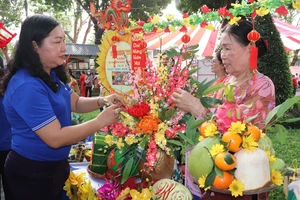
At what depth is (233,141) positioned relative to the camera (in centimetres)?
86

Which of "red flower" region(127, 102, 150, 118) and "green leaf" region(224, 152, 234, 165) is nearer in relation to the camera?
"green leaf" region(224, 152, 234, 165)

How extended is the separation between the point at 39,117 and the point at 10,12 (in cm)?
2033

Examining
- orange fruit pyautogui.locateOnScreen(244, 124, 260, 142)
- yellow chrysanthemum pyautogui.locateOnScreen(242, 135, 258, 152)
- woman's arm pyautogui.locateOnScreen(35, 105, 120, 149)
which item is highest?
orange fruit pyautogui.locateOnScreen(244, 124, 260, 142)

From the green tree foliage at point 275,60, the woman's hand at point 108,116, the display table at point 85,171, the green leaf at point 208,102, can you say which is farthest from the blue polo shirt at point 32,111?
the green tree foliage at point 275,60

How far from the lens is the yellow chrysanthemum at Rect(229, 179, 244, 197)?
837 millimetres

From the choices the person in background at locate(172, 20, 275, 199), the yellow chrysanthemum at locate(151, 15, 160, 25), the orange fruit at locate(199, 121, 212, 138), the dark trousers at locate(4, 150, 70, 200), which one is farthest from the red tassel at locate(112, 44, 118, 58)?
the orange fruit at locate(199, 121, 212, 138)

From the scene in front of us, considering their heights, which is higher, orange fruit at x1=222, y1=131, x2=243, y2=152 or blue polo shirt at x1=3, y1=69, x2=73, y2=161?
orange fruit at x1=222, y1=131, x2=243, y2=152

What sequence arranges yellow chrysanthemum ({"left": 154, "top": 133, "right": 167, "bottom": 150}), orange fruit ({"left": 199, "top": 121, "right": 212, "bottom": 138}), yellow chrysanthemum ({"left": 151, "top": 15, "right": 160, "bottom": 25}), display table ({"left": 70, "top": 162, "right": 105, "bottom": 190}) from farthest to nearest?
yellow chrysanthemum ({"left": 151, "top": 15, "right": 160, "bottom": 25})
display table ({"left": 70, "top": 162, "right": 105, "bottom": 190})
yellow chrysanthemum ({"left": 154, "top": 133, "right": 167, "bottom": 150})
orange fruit ({"left": 199, "top": 121, "right": 212, "bottom": 138})

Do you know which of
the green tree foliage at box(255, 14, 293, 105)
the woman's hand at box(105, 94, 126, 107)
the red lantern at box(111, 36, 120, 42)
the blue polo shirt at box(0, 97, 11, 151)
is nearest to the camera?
the woman's hand at box(105, 94, 126, 107)

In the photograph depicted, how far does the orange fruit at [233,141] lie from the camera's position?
86cm

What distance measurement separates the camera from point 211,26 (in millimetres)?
1771

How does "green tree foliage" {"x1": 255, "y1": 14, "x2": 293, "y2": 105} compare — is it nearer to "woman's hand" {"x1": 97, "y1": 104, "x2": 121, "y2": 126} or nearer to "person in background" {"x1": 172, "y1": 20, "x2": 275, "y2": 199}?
"person in background" {"x1": 172, "y1": 20, "x2": 275, "y2": 199}

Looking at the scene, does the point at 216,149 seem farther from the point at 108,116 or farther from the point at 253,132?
the point at 108,116

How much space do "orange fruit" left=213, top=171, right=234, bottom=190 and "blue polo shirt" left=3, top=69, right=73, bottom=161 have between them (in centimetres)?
69
